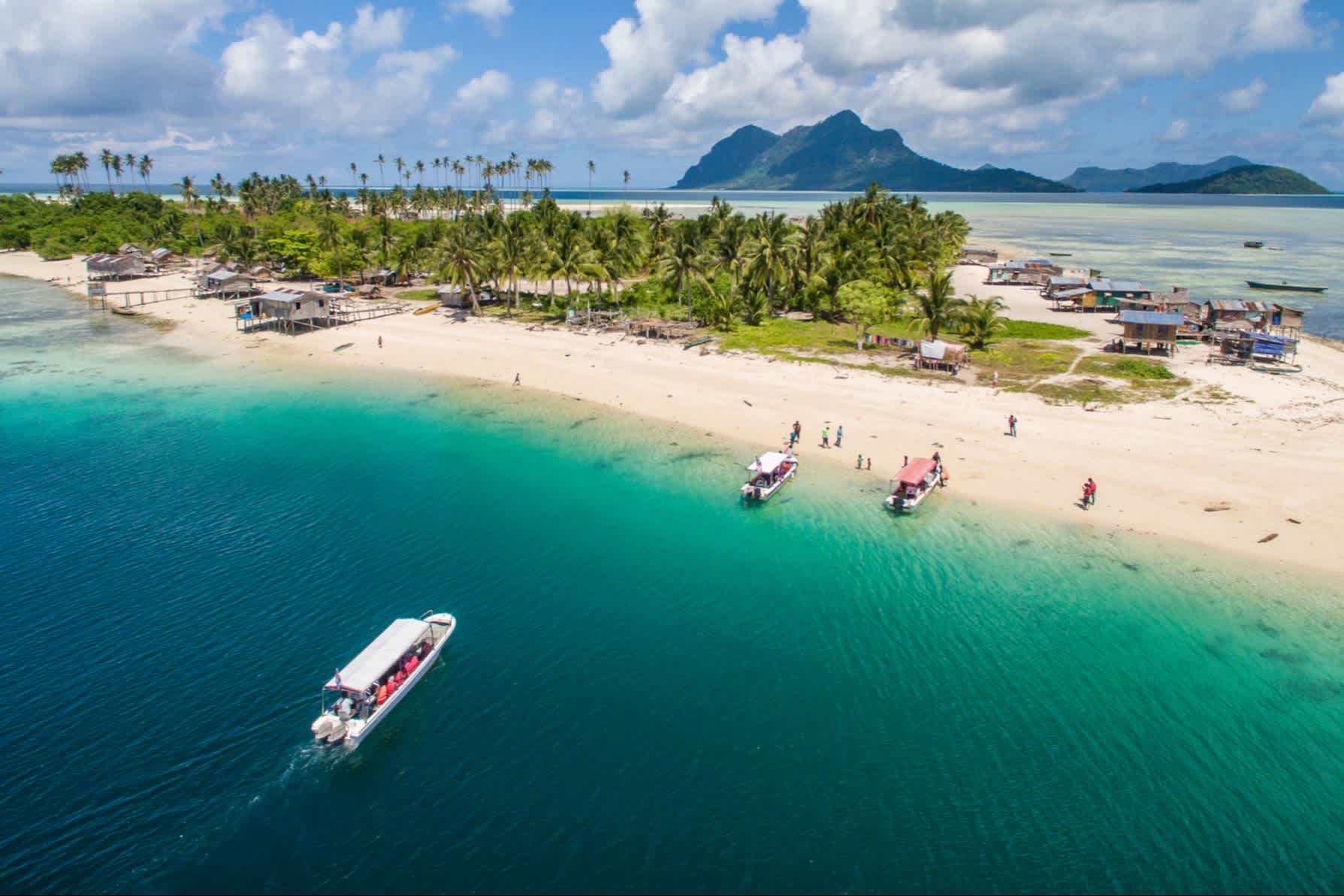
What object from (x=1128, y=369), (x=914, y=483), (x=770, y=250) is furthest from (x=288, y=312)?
(x=1128, y=369)

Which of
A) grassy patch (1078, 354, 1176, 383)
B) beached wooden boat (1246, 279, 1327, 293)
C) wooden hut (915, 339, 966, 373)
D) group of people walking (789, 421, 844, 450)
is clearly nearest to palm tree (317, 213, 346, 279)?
group of people walking (789, 421, 844, 450)

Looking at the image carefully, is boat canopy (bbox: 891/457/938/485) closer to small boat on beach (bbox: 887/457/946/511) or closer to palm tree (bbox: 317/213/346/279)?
small boat on beach (bbox: 887/457/946/511)

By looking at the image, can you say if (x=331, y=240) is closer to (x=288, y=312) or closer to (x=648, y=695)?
(x=288, y=312)

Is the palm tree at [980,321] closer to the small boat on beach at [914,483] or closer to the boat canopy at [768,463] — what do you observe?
the small boat on beach at [914,483]

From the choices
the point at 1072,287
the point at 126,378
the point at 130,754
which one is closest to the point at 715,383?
the point at 130,754

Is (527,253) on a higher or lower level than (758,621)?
higher

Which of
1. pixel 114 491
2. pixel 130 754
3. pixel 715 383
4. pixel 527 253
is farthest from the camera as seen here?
pixel 527 253

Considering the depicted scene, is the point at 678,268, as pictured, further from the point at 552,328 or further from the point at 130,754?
the point at 130,754
